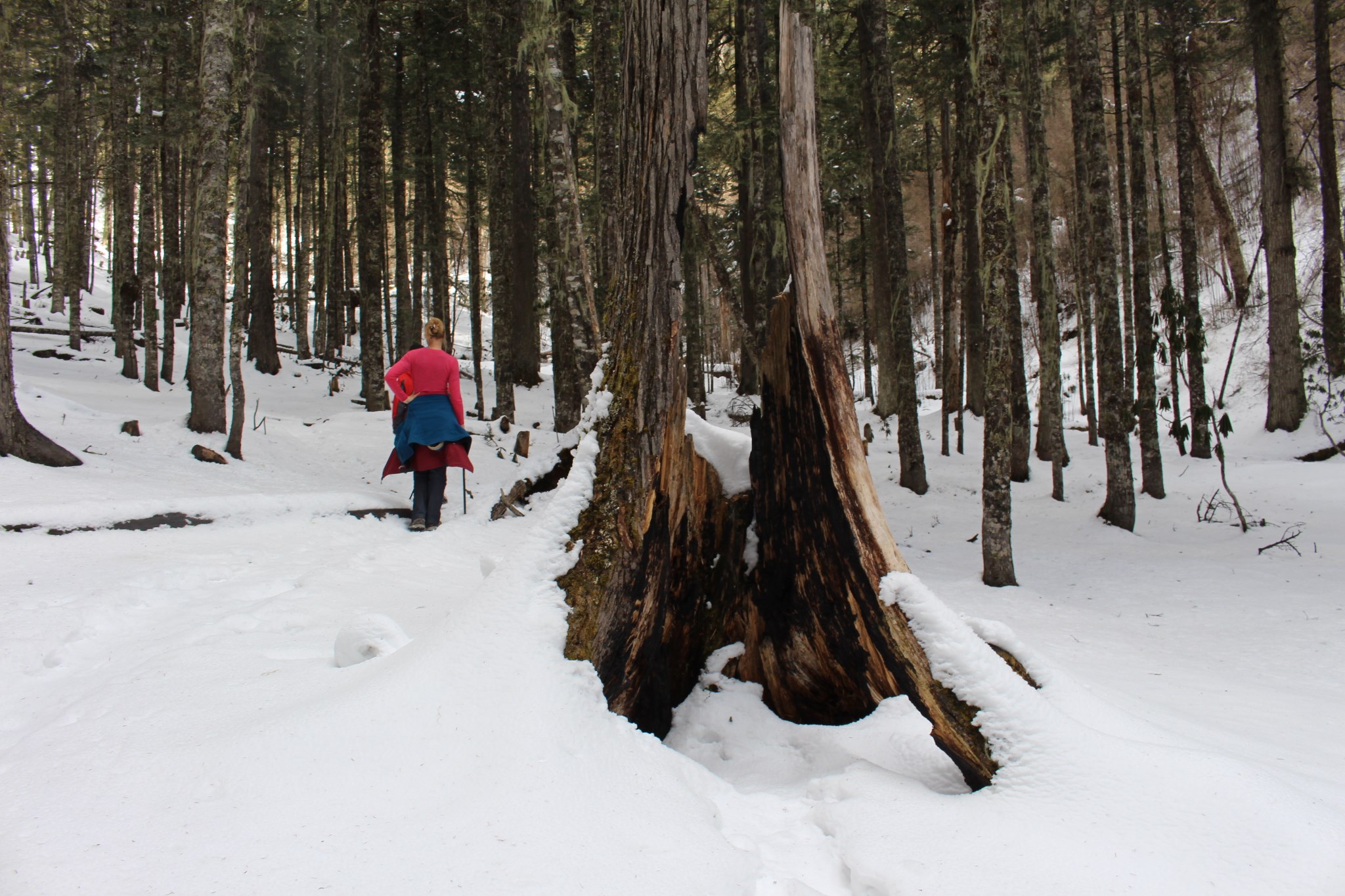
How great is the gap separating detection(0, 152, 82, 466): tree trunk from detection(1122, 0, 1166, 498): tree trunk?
517 inches

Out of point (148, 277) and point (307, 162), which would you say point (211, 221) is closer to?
point (148, 277)

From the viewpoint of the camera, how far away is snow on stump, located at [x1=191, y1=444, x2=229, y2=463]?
8.21m

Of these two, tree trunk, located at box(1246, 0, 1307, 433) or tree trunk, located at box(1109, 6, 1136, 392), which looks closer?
tree trunk, located at box(1246, 0, 1307, 433)

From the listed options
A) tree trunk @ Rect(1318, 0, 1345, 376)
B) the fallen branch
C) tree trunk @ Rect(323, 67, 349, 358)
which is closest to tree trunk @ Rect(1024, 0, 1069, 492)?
the fallen branch

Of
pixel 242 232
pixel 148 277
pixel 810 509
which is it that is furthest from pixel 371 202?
pixel 810 509

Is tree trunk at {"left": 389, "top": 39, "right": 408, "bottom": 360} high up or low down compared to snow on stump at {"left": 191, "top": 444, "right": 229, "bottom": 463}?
up

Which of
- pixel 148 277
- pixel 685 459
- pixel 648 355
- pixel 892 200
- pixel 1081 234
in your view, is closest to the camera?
pixel 648 355

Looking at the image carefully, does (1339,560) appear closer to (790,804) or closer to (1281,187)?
(790,804)

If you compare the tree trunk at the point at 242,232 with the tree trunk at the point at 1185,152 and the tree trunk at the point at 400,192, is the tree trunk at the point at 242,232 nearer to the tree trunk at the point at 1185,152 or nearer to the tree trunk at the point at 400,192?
the tree trunk at the point at 400,192

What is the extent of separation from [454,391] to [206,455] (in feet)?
12.4

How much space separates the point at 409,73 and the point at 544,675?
2063 centimetres

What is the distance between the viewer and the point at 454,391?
22.6 ft

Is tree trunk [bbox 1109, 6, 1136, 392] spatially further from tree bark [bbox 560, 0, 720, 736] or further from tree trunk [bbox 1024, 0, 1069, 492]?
tree bark [bbox 560, 0, 720, 736]

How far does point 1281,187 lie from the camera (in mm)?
12133
